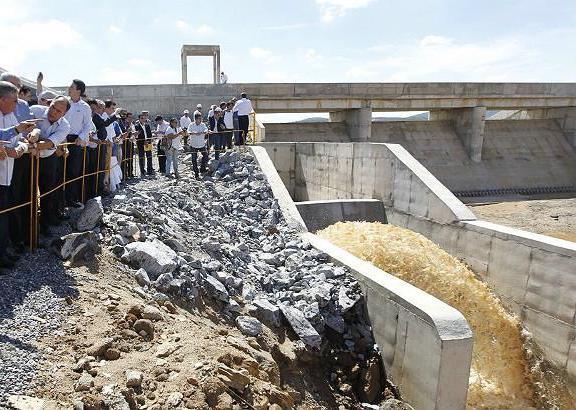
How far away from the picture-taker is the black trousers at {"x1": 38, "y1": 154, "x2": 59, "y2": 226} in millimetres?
5121

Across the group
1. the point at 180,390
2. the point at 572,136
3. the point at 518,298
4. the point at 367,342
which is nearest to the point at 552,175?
the point at 572,136

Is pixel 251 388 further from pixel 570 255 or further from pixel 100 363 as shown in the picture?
pixel 570 255

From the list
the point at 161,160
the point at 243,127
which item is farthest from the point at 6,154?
the point at 243,127

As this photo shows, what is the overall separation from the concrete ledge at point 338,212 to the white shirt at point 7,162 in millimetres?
7200

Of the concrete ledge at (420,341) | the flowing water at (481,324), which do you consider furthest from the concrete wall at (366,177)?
the concrete ledge at (420,341)

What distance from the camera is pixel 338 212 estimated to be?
36.5 ft

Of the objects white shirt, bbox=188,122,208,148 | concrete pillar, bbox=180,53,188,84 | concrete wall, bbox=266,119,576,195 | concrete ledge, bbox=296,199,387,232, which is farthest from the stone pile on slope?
concrete wall, bbox=266,119,576,195

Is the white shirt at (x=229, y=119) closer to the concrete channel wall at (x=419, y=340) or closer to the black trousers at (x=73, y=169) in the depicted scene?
the black trousers at (x=73, y=169)

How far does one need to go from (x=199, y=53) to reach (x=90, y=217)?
54.5 feet

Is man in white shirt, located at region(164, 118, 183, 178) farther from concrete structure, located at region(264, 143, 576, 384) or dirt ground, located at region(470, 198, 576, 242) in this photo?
dirt ground, located at region(470, 198, 576, 242)

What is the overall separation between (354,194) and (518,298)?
538 cm

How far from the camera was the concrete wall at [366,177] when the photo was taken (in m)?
9.71

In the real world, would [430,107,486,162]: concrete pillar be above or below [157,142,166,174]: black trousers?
above

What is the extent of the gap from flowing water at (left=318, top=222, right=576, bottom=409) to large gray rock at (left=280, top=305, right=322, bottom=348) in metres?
2.60
